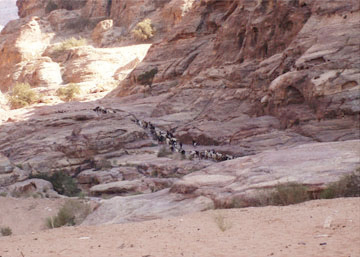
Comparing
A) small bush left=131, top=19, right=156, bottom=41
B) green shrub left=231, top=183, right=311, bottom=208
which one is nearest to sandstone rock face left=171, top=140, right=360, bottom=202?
green shrub left=231, top=183, right=311, bottom=208

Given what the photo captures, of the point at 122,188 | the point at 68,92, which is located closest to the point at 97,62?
the point at 68,92

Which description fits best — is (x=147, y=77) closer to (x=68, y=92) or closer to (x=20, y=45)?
(x=68, y=92)

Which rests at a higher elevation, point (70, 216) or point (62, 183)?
point (70, 216)

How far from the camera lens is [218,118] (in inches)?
1193

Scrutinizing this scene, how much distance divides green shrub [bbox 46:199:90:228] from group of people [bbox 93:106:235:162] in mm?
10995

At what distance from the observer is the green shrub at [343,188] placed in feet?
31.0

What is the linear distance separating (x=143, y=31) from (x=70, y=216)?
51.6 m

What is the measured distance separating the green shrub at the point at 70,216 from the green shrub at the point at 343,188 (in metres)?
6.42

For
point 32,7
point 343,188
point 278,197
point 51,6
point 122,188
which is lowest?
point 122,188

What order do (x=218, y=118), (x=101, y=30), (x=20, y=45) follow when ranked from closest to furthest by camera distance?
(x=218, y=118), (x=20, y=45), (x=101, y=30)

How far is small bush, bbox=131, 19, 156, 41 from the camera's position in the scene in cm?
6147

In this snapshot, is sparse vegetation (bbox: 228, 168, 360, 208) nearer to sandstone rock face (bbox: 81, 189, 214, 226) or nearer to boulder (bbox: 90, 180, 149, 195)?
sandstone rock face (bbox: 81, 189, 214, 226)

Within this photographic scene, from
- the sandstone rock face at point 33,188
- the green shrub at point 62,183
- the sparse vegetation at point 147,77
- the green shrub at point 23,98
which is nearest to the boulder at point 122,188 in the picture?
the sandstone rock face at point 33,188

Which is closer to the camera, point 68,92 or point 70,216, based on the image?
point 70,216
